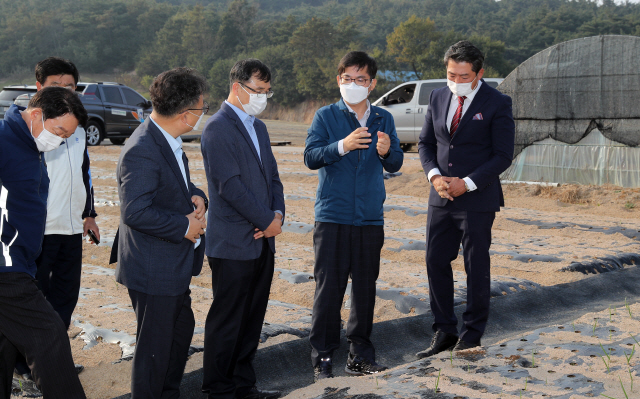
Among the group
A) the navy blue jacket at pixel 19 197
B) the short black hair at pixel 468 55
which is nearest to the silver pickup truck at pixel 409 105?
the short black hair at pixel 468 55

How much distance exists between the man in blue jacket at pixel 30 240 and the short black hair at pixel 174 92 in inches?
14.5

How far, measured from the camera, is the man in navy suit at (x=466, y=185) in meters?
3.94

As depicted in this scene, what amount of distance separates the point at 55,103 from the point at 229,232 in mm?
1054

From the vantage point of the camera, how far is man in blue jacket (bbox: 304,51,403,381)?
369 cm

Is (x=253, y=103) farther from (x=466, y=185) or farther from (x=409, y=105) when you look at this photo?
(x=409, y=105)

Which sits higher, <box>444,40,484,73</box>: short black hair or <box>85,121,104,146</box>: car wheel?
<box>444,40,484,73</box>: short black hair

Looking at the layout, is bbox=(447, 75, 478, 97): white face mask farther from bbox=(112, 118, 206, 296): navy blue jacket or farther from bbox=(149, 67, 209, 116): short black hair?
bbox=(112, 118, 206, 296): navy blue jacket

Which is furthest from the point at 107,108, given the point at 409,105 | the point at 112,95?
the point at 409,105

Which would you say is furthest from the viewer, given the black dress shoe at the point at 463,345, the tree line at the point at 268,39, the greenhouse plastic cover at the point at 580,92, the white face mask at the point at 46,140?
the tree line at the point at 268,39

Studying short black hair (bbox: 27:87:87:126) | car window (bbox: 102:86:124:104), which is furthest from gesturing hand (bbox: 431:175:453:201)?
car window (bbox: 102:86:124:104)

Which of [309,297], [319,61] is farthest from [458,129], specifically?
[319,61]

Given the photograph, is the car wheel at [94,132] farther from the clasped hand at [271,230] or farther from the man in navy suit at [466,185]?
the clasped hand at [271,230]

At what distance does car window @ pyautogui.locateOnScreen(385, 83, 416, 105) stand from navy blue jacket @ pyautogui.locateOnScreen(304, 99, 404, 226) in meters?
13.0

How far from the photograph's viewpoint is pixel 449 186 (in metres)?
3.92
